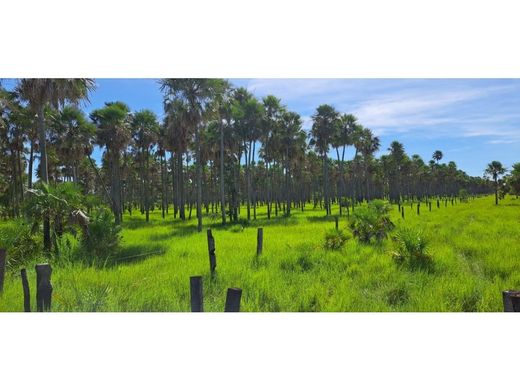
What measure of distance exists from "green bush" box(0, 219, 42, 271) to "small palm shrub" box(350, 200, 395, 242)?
1193 centimetres

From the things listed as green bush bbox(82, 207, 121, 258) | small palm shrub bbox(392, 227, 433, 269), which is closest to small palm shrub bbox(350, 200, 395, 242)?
small palm shrub bbox(392, 227, 433, 269)

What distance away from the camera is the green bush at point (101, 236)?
11.7 m

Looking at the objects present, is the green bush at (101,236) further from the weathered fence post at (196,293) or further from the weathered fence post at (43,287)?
the weathered fence post at (196,293)

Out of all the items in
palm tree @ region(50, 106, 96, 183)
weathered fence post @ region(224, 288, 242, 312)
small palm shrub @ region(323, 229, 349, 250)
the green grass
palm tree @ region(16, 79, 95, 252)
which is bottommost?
the green grass

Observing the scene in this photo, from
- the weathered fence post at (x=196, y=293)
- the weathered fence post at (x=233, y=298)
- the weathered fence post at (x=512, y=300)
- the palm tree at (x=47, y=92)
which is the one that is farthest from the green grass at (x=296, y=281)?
the palm tree at (x=47, y=92)

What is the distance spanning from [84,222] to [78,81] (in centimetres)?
744

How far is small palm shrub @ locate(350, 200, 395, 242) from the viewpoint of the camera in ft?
47.0

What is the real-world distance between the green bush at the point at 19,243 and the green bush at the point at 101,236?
1.46 meters

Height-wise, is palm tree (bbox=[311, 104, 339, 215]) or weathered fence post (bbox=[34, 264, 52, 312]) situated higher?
palm tree (bbox=[311, 104, 339, 215])

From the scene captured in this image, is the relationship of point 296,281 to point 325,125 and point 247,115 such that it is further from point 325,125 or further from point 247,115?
point 325,125

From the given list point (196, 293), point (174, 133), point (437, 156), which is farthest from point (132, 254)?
point (437, 156)

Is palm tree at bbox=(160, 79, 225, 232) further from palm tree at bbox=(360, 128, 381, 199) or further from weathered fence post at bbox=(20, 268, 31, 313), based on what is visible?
palm tree at bbox=(360, 128, 381, 199)

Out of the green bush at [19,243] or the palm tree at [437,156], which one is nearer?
the green bush at [19,243]

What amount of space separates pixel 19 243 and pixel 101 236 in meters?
2.36
